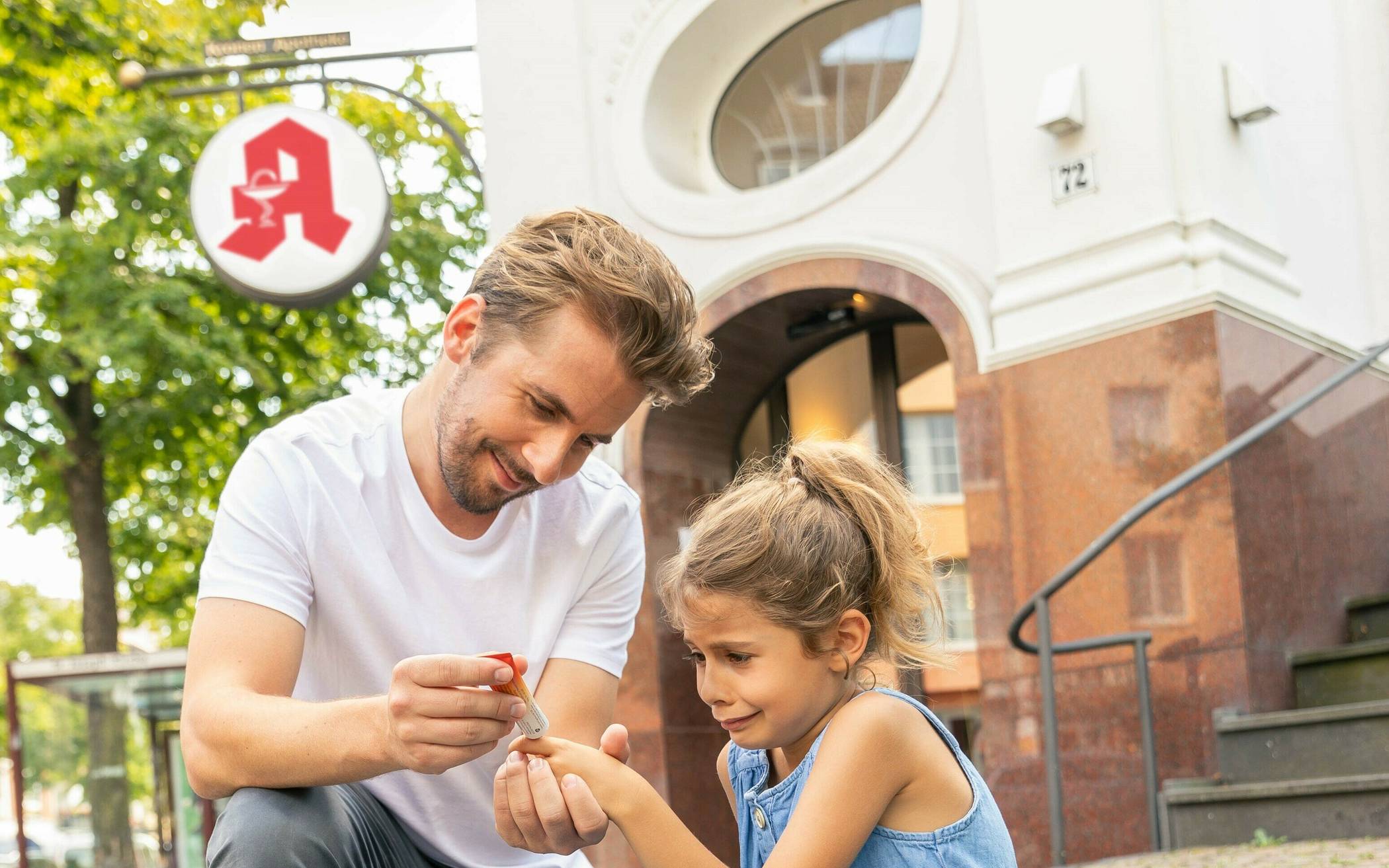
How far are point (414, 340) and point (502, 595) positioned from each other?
1183 cm

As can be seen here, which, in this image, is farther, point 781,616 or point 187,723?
point 781,616

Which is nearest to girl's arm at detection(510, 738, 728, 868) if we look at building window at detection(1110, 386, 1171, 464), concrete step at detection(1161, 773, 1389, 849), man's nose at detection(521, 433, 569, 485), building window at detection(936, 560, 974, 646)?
man's nose at detection(521, 433, 569, 485)

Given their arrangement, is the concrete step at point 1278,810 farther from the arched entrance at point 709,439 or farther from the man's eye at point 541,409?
the man's eye at point 541,409

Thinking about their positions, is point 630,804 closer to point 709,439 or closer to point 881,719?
point 881,719

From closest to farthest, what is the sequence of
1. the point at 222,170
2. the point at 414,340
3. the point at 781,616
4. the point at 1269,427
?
the point at 781,616
the point at 1269,427
the point at 222,170
the point at 414,340

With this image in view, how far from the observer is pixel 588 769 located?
2502mm

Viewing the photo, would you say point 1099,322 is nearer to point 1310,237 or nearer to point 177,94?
point 1310,237

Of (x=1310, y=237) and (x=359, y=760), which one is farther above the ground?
(x=1310, y=237)

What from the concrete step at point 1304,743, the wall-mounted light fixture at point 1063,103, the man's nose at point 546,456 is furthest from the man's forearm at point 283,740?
the wall-mounted light fixture at point 1063,103

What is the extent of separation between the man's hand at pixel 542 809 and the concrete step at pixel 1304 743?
4.32 meters

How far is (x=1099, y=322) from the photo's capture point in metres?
6.89

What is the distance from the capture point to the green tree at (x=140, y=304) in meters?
13.2

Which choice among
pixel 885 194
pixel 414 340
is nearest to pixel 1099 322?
pixel 885 194

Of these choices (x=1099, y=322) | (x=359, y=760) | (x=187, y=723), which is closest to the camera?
(x=359, y=760)
